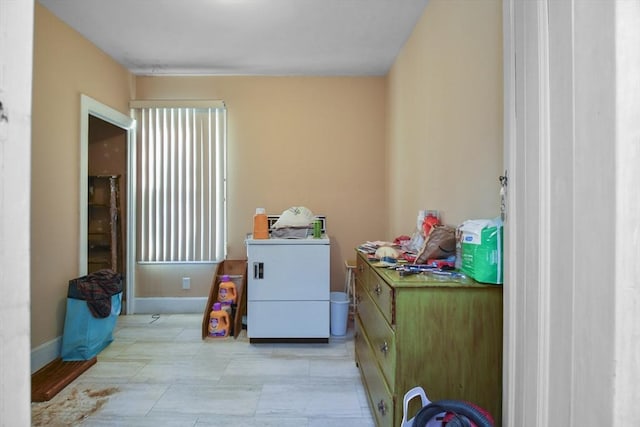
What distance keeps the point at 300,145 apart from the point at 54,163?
7.07ft

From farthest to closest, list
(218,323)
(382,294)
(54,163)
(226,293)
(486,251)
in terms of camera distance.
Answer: (226,293)
(218,323)
(54,163)
(382,294)
(486,251)

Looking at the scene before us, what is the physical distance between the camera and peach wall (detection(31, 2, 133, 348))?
238 cm

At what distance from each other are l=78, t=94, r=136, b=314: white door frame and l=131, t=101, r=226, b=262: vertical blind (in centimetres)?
7

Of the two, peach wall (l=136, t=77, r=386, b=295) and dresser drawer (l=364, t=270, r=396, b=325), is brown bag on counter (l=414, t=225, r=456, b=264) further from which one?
peach wall (l=136, t=77, r=386, b=295)

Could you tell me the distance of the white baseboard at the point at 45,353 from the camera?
2.33 meters

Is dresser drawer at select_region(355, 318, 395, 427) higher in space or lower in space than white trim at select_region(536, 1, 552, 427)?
lower

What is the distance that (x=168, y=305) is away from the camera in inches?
142

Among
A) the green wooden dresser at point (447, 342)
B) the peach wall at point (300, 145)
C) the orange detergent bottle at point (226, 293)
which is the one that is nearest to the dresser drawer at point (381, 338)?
the green wooden dresser at point (447, 342)

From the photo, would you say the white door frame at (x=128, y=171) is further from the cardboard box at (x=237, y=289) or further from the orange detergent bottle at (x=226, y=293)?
the orange detergent bottle at (x=226, y=293)

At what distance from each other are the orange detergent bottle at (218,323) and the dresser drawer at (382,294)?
1711 millimetres

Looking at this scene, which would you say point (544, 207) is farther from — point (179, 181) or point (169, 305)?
point (169, 305)

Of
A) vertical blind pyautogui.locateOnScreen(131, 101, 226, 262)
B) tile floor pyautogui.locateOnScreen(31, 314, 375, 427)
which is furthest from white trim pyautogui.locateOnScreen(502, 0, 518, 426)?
vertical blind pyautogui.locateOnScreen(131, 101, 226, 262)

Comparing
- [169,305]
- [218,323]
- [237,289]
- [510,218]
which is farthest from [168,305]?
[510,218]

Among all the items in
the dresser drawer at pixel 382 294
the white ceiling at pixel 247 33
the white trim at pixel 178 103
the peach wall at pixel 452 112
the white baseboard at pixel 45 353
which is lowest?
the white baseboard at pixel 45 353
